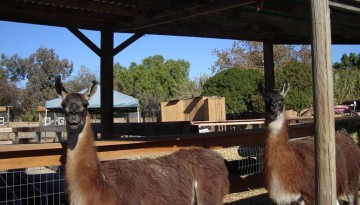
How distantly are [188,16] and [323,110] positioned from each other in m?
3.26

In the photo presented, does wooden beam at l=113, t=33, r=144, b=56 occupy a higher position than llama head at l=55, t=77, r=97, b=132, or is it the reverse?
wooden beam at l=113, t=33, r=144, b=56

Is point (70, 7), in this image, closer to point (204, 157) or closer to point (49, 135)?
point (204, 157)

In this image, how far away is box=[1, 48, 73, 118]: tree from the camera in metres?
53.8

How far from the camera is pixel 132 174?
15.6ft

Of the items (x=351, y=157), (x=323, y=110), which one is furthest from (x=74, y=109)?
(x=351, y=157)

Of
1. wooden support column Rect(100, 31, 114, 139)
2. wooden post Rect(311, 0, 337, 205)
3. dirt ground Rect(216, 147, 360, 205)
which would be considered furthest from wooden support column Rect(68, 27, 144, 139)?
wooden post Rect(311, 0, 337, 205)

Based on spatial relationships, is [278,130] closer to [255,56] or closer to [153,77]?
[255,56]

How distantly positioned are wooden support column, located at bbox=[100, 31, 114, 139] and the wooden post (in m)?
4.39

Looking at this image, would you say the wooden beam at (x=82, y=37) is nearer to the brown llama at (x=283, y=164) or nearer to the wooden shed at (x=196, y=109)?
the brown llama at (x=283, y=164)

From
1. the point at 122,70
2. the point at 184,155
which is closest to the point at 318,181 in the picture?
the point at 184,155

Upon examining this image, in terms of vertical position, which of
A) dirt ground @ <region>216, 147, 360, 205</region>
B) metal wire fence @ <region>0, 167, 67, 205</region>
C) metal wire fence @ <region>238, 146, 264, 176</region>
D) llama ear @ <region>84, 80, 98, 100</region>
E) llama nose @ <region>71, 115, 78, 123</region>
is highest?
llama ear @ <region>84, 80, 98, 100</region>

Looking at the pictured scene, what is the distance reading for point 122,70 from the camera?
3083 inches

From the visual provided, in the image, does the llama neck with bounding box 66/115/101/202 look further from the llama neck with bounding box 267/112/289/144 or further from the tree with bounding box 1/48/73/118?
the tree with bounding box 1/48/73/118

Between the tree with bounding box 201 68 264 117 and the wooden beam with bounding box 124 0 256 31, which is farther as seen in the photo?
the tree with bounding box 201 68 264 117
